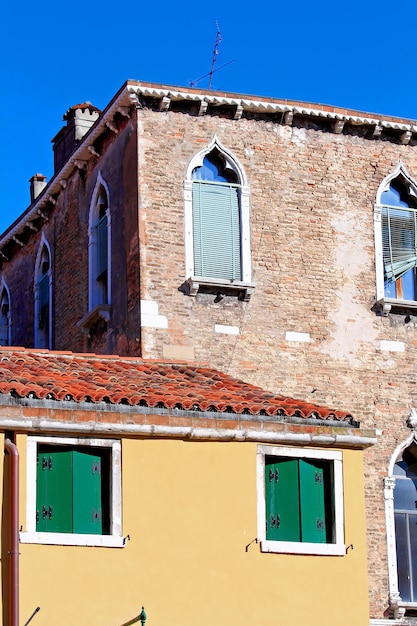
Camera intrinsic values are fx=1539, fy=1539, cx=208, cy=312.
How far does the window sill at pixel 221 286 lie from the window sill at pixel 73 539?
233 inches

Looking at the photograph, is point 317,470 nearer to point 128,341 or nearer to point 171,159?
point 128,341

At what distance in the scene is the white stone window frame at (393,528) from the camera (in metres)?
22.4

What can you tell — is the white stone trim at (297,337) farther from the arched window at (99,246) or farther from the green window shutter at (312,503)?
the green window shutter at (312,503)

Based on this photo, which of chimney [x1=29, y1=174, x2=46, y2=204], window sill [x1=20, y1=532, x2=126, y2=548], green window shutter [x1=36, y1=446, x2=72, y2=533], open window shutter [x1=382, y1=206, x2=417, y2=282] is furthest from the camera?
chimney [x1=29, y1=174, x2=46, y2=204]

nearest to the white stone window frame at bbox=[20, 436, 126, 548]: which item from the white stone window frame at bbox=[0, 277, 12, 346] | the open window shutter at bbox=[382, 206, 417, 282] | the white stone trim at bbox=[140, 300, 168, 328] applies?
the white stone trim at bbox=[140, 300, 168, 328]

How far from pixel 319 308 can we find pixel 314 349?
0.68 meters

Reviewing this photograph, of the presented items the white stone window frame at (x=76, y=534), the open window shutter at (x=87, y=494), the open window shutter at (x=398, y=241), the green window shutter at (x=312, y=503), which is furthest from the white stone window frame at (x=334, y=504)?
the open window shutter at (x=398, y=241)

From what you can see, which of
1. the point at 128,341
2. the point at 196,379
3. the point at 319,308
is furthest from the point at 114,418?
the point at 319,308

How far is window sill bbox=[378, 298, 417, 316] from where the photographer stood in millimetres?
24047

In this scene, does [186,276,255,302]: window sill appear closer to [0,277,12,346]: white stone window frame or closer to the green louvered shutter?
the green louvered shutter

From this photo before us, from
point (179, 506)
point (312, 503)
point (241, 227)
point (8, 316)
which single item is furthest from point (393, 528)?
point (8, 316)

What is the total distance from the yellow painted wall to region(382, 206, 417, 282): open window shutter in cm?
619

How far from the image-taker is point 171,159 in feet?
77.6

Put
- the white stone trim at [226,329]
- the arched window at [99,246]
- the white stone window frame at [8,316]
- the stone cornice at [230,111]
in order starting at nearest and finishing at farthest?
the white stone trim at [226,329] < the stone cornice at [230,111] < the arched window at [99,246] < the white stone window frame at [8,316]
